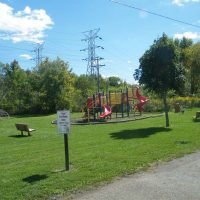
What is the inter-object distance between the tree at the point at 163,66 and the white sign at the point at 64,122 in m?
11.6

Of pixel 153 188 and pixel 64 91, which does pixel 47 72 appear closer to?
pixel 64 91

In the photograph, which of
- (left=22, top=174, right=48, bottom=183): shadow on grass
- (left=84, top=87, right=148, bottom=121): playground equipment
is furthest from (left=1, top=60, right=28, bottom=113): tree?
(left=22, top=174, right=48, bottom=183): shadow on grass

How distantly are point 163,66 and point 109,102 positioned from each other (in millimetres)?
13175

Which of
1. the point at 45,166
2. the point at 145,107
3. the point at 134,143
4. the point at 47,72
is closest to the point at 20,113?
the point at 47,72

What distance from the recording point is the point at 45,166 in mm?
10406

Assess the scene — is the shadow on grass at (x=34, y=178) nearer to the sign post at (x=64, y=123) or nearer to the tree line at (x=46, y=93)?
the sign post at (x=64, y=123)

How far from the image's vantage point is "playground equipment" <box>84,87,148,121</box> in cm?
3058

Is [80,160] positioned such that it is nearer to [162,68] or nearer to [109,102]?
[162,68]

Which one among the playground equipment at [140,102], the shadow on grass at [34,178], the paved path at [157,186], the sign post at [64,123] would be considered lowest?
the paved path at [157,186]

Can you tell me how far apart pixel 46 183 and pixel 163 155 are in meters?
4.43

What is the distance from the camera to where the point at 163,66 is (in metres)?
21.0

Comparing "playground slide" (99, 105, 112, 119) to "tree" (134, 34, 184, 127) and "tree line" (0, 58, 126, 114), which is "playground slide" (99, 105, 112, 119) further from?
"tree line" (0, 58, 126, 114)

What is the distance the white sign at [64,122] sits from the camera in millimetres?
10062

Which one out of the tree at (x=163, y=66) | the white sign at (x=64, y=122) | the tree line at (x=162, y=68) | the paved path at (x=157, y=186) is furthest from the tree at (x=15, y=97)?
the paved path at (x=157, y=186)
